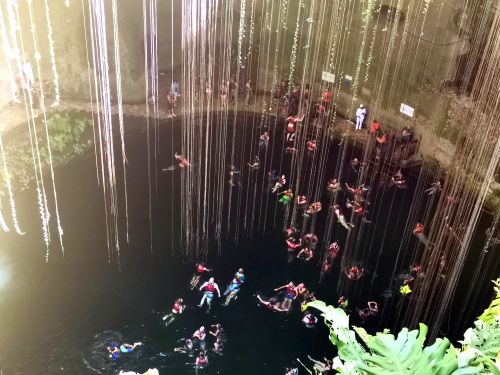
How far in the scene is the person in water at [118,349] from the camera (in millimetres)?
8055

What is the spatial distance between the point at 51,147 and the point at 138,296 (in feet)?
17.3

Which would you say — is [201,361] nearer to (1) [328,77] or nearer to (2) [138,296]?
(2) [138,296]

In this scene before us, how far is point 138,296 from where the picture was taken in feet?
29.8

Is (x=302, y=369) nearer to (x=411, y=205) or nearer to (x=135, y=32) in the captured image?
(x=411, y=205)

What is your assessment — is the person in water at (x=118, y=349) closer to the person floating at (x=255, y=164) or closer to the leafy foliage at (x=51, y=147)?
the leafy foliage at (x=51, y=147)

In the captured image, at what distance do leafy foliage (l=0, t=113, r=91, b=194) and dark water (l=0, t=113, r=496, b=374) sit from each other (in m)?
0.80

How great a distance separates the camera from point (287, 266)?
33.1ft

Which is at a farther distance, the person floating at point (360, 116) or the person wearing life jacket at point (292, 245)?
the person floating at point (360, 116)

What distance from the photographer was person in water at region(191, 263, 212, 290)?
946 cm

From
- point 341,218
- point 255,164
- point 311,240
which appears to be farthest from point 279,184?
point 311,240

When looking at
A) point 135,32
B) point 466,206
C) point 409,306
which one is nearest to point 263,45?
point 135,32

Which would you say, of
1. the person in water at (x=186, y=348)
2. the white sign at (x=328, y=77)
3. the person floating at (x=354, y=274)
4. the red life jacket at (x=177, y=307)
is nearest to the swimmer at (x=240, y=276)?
the red life jacket at (x=177, y=307)

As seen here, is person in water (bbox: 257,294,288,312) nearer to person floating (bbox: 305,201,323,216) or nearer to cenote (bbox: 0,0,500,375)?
cenote (bbox: 0,0,500,375)

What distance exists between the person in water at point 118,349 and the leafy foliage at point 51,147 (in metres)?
4.97
